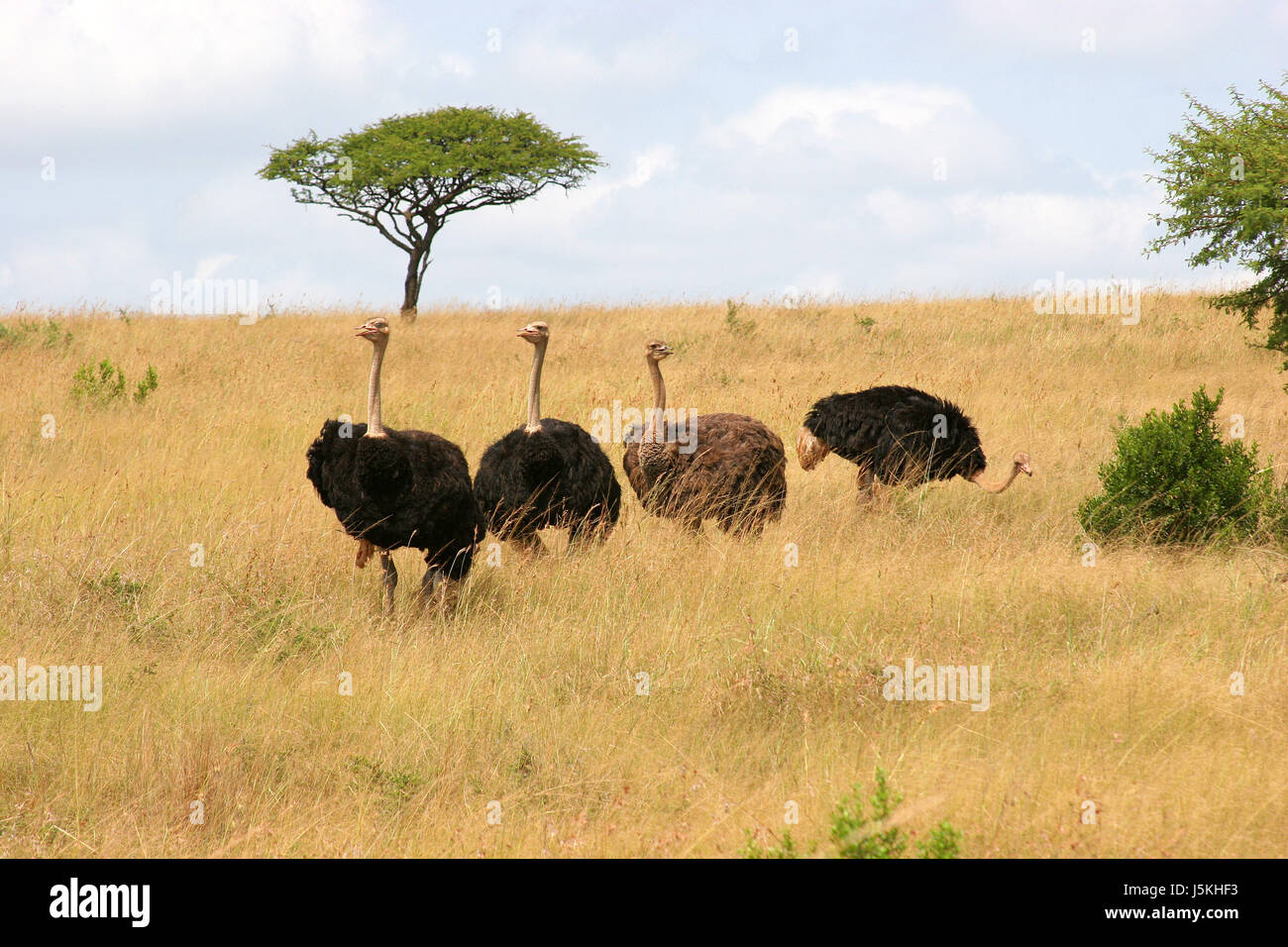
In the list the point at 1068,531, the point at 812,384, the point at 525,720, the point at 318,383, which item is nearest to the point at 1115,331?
the point at 812,384

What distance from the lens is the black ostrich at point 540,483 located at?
7.98 metres

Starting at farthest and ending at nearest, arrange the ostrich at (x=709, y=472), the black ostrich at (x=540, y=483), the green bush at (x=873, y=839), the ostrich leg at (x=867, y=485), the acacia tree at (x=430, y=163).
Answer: the acacia tree at (x=430, y=163) → the ostrich leg at (x=867, y=485) → the ostrich at (x=709, y=472) → the black ostrich at (x=540, y=483) → the green bush at (x=873, y=839)

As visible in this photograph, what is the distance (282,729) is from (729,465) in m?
4.26

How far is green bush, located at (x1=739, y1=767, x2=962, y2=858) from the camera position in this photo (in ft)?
12.9

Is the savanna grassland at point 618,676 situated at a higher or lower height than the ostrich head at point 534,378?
lower

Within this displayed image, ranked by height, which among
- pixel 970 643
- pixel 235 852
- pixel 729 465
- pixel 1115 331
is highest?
pixel 1115 331

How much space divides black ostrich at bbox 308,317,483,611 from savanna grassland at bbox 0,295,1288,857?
18.2 inches

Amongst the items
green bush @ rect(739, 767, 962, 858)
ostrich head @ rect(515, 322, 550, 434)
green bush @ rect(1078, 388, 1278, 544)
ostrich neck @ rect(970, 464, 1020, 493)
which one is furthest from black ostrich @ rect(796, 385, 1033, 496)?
green bush @ rect(739, 767, 962, 858)

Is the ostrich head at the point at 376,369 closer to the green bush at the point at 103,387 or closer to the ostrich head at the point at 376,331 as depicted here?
the ostrich head at the point at 376,331

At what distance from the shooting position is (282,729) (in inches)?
213

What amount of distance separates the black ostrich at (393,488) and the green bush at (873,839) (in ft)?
11.0

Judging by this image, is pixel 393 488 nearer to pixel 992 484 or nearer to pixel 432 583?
pixel 432 583

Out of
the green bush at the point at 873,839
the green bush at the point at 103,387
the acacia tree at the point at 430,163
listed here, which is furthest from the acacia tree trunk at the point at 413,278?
the green bush at the point at 873,839
